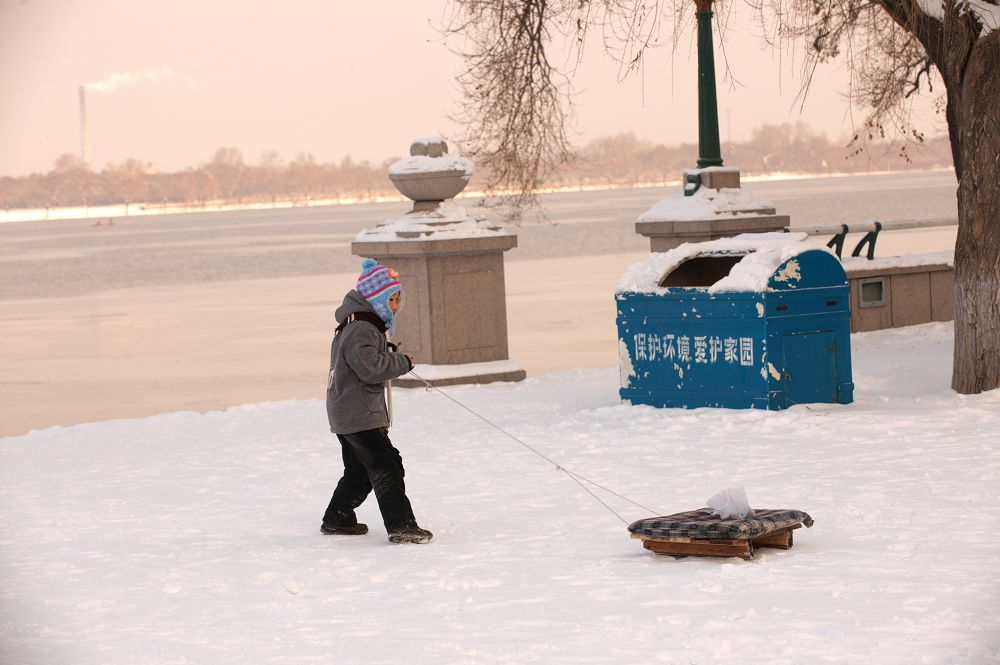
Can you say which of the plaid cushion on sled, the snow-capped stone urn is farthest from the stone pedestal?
the plaid cushion on sled

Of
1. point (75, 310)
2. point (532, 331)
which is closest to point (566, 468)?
point (532, 331)

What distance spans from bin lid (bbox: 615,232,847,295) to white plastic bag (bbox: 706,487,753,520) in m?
4.15

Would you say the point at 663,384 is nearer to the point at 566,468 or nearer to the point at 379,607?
the point at 566,468

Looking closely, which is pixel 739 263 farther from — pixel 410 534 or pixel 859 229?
pixel 859 229

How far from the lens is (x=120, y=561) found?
730 centimetres

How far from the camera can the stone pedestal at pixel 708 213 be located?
1499 centimetres

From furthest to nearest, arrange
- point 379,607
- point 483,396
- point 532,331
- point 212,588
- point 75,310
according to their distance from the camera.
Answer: point 75,310, point 532,331, point 483,396, point 212,588, point 379,607

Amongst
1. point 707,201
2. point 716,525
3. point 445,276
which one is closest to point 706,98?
point 707,201

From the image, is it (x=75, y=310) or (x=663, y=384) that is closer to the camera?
(x=663, y=384)

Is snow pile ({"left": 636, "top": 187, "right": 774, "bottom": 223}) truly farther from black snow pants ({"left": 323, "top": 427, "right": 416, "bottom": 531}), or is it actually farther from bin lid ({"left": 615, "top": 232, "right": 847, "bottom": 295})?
black snow pants ({"left": 323, "top": 427, "right": 416, "bottom": 531})

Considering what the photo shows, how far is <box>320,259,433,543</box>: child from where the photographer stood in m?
7.44

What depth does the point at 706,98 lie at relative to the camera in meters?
15.6

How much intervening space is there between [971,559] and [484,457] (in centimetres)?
433

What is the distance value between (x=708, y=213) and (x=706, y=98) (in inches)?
53.9
